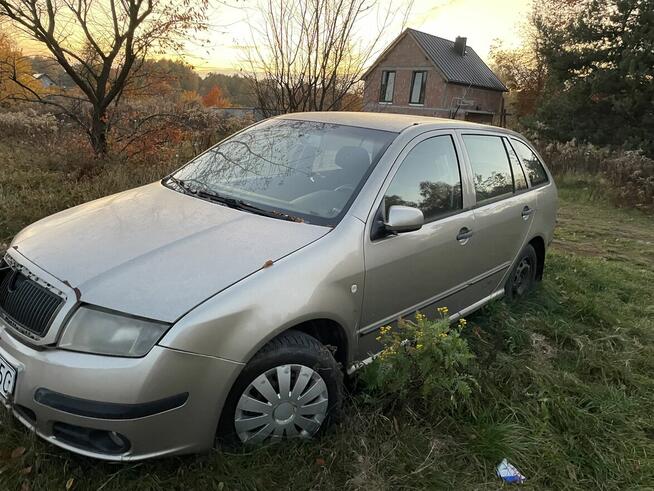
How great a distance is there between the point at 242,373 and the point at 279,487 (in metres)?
0.51

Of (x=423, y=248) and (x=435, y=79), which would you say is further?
(x=435, y=79)

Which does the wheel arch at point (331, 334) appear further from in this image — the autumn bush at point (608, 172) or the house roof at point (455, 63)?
the house roof at point (455, 63)

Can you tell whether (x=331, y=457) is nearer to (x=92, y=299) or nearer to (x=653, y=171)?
(x=92, y=299)

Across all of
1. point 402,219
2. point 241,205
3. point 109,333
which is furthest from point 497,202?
point 109,333

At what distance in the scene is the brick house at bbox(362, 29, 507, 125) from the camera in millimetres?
→ 32281

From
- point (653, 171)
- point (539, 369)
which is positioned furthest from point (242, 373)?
point (653, 171)

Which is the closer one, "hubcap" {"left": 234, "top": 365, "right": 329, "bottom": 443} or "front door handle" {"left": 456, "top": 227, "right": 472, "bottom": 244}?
"hubcap" {"left": 234, "top": 365, "right": 329, "bottom": 443}

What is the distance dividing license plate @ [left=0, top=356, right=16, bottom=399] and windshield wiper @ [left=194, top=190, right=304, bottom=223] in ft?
4.19

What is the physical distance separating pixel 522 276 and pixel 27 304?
12.5 feet

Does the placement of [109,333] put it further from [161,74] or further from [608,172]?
[608,172]

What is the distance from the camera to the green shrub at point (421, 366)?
98.7 inches

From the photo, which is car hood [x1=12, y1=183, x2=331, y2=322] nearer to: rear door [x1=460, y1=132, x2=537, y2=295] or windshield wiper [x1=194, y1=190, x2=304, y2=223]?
→ windshield wiper [x1=194, y1=190, x2=304, y2=223]

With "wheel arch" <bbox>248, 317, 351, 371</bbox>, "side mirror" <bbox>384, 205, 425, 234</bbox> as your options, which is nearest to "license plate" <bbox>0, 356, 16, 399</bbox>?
"wheel arch" <bbox>248, 317, 351, 371</bbox>

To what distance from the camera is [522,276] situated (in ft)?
14.8
